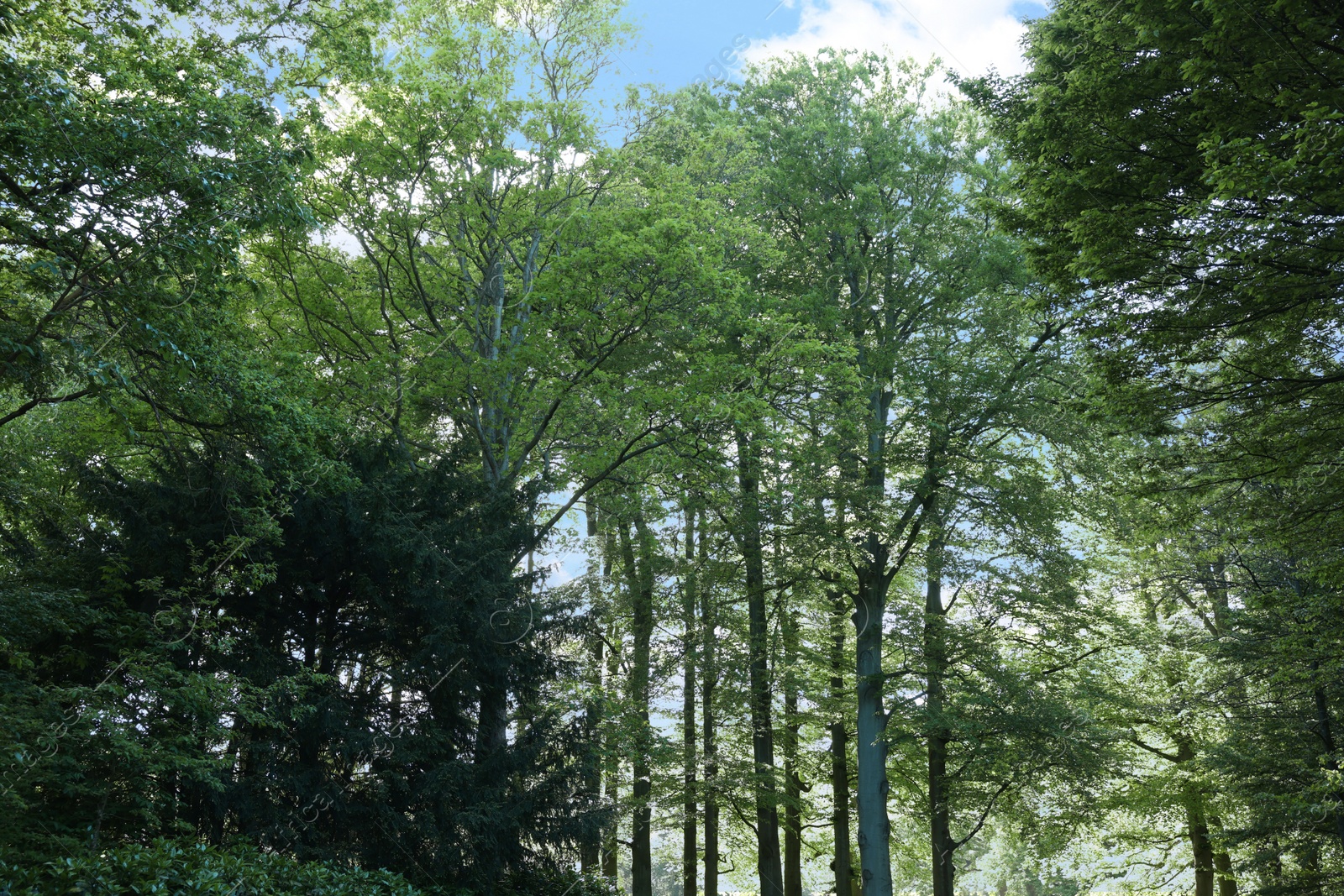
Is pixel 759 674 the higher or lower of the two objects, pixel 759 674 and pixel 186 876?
the higher

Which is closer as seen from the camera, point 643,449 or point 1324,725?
point 1324,725

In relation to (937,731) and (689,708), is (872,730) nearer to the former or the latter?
(937,731)

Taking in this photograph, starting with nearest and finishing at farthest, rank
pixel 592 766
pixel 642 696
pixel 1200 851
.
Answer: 1. pixel 592 766
2. pixel 642 696
3. pixel 1200 851

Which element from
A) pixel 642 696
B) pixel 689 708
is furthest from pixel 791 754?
pixel 642 696

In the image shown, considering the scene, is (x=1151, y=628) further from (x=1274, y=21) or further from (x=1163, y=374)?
(x=1274, y=21)

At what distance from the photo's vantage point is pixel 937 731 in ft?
47.5

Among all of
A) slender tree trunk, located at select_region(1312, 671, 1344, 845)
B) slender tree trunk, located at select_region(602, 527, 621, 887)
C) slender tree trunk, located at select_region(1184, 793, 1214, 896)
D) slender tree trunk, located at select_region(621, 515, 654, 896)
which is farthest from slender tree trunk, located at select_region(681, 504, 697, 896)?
slender tree trunk, located at select_region(1312, 671, 1344, 845)

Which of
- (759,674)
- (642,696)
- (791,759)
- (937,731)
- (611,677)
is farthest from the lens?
(791,759)

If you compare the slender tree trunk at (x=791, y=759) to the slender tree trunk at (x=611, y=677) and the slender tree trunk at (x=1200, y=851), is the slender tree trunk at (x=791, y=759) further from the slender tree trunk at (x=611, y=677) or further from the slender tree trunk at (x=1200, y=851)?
the slender tree trunk at (x=1200, y=851)

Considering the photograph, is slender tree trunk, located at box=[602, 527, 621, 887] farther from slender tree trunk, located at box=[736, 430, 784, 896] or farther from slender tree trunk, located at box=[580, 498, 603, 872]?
slender tree trunk, located at box=[736, 430, 784, 896]

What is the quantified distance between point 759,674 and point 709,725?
1.71m

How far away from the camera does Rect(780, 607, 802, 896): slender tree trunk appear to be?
15.8 meters

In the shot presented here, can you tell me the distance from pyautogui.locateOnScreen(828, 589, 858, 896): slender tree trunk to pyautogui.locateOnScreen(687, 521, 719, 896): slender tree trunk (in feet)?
7.28

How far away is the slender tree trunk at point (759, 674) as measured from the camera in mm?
13969
